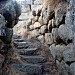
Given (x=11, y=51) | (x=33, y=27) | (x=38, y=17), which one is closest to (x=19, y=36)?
(x=33, y=27)

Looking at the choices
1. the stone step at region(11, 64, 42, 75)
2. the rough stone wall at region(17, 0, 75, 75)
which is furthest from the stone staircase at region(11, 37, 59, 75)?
the rough stone wall at region(17, 0, 75, 75)

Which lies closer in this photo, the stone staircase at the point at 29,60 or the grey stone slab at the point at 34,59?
the stone staircase at the point at 29,60

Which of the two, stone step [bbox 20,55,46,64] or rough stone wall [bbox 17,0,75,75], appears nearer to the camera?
rough stone wall [bbox 17,0,75,75]

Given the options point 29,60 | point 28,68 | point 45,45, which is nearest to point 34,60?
point 29,60

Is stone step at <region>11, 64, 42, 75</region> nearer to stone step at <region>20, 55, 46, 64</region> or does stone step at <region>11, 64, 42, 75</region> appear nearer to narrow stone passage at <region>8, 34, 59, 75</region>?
narrow stone passage at <region>8, 34, 59, 75</region>

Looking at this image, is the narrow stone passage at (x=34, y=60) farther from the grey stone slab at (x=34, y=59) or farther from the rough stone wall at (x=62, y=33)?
the rough stone wall at (x=62, y=33)

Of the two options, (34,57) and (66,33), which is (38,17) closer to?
(34,57)

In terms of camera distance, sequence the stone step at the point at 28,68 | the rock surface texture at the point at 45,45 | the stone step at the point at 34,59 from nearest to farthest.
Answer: the rock surface texture at the point at 45,45
the stone step at the point at 28,68
the stone step at the point at 34,59

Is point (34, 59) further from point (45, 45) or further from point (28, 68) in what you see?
point (45, 45)

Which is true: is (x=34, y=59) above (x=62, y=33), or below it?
below

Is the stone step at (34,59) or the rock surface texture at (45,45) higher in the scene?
the rock surface texture at (45,45)

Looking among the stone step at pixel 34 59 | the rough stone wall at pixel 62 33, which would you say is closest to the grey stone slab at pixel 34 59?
the stone step at pixel 34 59

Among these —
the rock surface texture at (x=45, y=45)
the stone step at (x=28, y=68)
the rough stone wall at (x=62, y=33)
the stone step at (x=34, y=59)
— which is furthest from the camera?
the stone step at (x=34, y=59)

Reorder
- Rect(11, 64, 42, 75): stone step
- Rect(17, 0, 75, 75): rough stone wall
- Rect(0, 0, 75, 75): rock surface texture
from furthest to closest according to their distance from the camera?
1. Rect(11, 64, 42, 75): stone step
2. Rect(0, 0, 75, 75): rock surface texture
3. Rect(17, 0, 75, 75): rough stone wall
